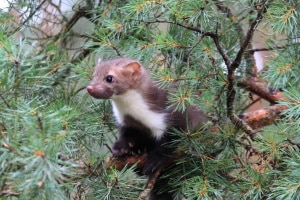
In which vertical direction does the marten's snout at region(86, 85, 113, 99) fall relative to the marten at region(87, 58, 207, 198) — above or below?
above

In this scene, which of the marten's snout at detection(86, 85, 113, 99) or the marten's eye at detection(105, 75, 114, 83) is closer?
the marten's snout at detection(86, 85, 113, 99)

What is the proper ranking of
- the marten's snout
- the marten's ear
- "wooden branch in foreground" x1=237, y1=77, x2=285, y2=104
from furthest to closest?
"wooden branch in foreground" x1=237, y1=77, x2=285, y2=104 → the marten's ear → the marten's snout

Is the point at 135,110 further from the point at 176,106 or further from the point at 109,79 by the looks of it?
the point at 176,106

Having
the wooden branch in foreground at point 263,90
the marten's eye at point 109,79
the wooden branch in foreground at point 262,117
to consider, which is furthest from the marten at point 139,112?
the wooden branch in foreground at point 263,90

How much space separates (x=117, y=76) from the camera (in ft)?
7.55

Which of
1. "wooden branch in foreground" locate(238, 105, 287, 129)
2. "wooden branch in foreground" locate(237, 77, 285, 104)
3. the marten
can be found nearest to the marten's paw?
the marten

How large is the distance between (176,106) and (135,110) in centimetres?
36

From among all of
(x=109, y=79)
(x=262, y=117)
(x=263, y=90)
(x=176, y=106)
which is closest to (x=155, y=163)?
(x=176, y=106)

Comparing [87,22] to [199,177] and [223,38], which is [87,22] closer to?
[223,38]

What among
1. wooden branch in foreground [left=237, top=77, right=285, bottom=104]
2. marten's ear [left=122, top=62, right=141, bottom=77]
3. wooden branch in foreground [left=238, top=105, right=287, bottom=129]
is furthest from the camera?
wooden branch in foreground [left=237, top=77, right=285, bottom=104]

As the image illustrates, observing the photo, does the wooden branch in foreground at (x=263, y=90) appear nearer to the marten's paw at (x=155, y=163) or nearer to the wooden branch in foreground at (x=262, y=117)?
the wooden branch in foreground at (x=262, y=117)

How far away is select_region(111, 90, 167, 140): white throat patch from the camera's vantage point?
90.3 inches

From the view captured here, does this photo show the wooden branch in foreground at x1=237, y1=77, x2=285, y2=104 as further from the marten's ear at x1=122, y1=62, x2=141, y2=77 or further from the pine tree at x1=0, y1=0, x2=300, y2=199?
the marten's ear at x1=122, y1=62, x2=141, y2=77

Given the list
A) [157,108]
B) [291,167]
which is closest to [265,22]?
[291,167]
